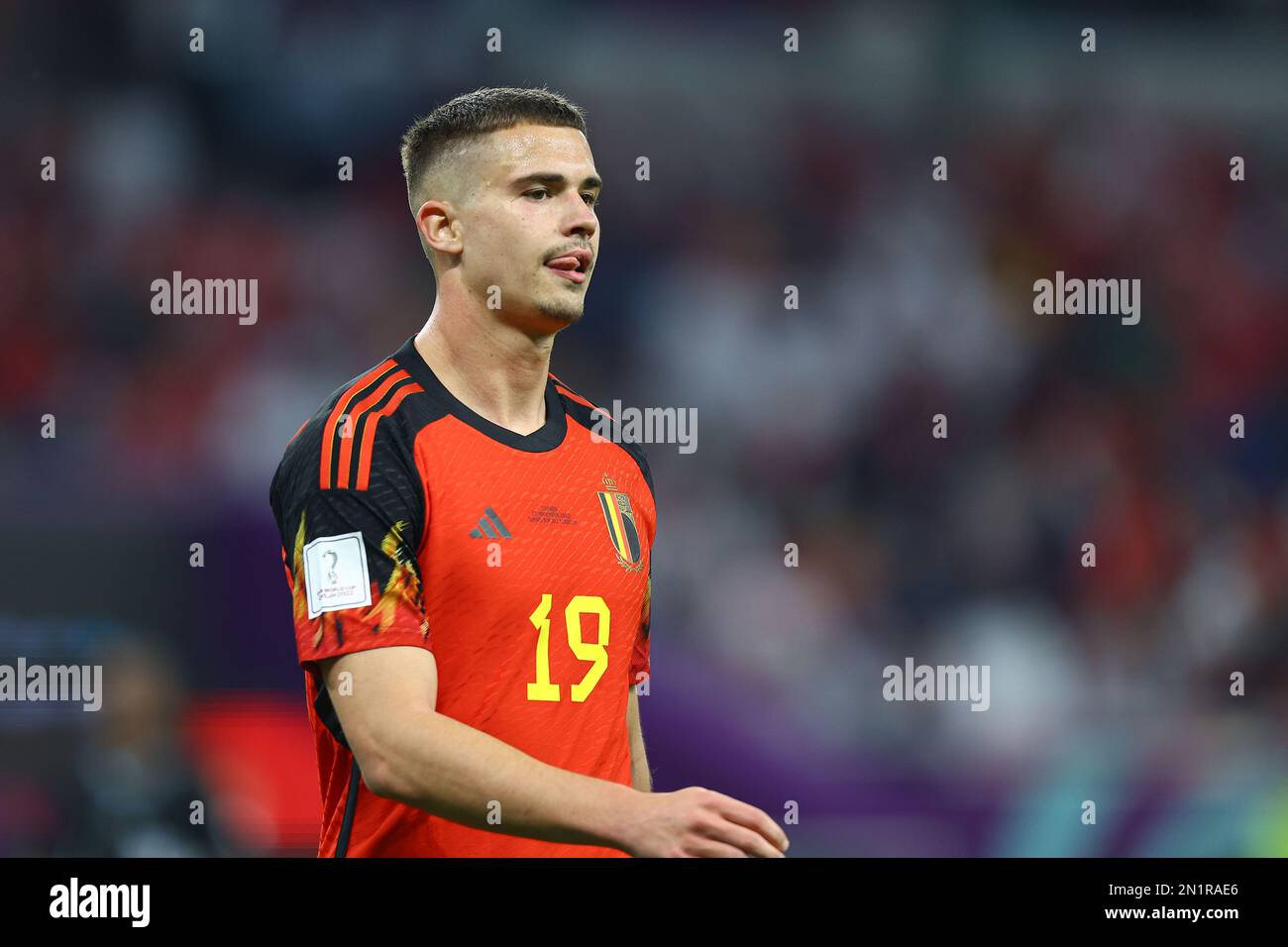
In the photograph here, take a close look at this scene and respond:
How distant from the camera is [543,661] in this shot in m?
2.89

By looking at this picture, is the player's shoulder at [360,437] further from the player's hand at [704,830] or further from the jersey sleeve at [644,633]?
the player's hand at [704,830]

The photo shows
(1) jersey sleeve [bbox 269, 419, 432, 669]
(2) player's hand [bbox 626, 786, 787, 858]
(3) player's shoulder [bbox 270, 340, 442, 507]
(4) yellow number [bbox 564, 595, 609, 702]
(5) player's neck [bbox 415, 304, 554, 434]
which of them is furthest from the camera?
(5) player's neck [bbox 415, 304, 554, 434]

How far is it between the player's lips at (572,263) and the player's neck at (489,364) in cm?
16

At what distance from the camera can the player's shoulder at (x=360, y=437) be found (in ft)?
9.17

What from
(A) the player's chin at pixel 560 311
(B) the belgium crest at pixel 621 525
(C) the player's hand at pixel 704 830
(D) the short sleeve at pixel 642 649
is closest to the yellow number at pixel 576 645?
(B) the belgium crest at pixel 621 525

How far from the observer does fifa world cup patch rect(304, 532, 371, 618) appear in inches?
105

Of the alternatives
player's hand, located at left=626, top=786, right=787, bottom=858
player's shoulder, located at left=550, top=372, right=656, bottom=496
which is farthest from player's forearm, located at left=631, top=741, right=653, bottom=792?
player's hand, located at left=626, top=786, right=787, bottom=858

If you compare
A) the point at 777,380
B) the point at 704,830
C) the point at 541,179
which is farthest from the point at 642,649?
the point at 777,380

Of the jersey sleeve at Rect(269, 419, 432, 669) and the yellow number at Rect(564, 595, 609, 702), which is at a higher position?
the jersey sleeve at Rect(269, 419, 432, 669)

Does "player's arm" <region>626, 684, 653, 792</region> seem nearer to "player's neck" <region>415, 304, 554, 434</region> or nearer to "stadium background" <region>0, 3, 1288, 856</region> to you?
"player's neck" <region>415, 304, 554, 434</region>

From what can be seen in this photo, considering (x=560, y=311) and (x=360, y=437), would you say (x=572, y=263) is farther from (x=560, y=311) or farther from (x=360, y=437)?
(x=360, y=437)

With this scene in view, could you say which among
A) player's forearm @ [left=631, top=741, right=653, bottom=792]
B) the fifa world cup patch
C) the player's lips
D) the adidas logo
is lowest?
player's forearm @ [left=631, top=741, right=653, bottom=792]

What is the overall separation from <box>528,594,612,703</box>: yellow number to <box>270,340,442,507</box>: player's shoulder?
420 mm
